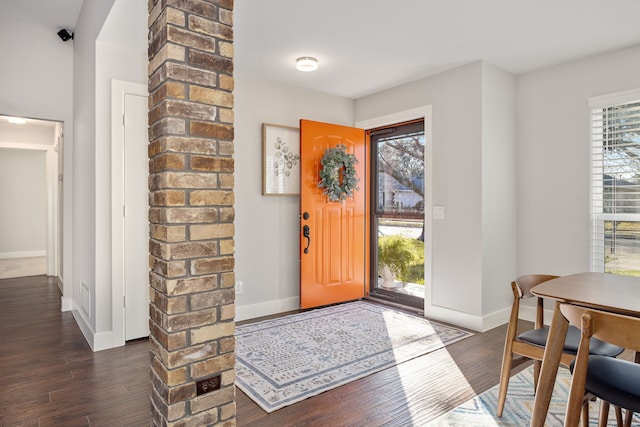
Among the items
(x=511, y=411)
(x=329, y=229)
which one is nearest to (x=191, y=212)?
(x=511, y=411)

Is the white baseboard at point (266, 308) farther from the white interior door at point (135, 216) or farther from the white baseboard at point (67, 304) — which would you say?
the white baseboard at point (67, 304)

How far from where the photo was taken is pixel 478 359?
2.96 m

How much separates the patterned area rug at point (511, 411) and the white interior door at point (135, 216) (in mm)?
2519

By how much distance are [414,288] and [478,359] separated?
5.32 ft

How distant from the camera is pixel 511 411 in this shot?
2.18 meters

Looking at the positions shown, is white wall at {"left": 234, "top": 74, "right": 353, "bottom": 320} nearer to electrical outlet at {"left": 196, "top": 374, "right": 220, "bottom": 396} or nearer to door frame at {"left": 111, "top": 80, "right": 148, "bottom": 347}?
door frame at {"left": 111, "top": 80, "right": 148, "bottom": 347}

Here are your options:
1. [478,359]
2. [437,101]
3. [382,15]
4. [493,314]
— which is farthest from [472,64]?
[478,359]

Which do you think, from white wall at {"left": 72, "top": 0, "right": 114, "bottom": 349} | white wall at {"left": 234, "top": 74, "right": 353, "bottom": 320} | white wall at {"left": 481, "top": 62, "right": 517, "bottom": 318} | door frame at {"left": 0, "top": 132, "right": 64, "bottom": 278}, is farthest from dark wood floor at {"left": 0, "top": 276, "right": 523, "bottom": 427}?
door frame at {"left": 0, "top": 132, "right": 64, "bottom": 278}

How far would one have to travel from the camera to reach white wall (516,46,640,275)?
3.45m

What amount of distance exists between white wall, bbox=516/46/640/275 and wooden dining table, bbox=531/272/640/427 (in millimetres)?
1972

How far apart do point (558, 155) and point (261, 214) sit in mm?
2977

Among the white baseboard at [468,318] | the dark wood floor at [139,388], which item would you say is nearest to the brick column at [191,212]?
the dark wood floor at [139,388]

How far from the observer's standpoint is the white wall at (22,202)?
785 cm

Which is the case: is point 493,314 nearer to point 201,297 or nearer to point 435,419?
point 435,419
